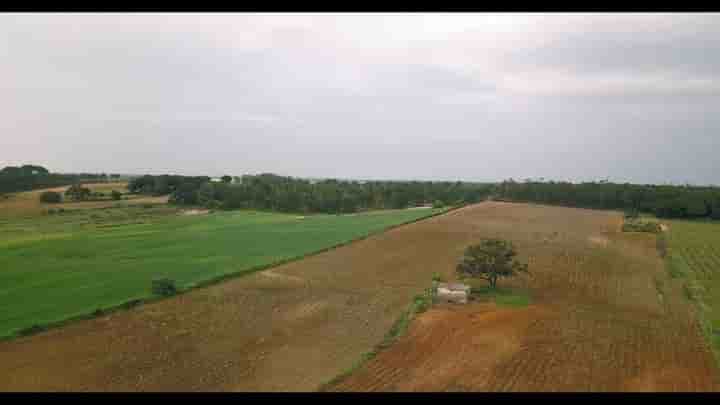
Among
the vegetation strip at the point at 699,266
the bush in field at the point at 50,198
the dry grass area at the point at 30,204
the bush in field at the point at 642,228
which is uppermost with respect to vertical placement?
the bush in field at the point at 50,198

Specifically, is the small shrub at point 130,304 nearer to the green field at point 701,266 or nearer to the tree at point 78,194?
the green field at point 701,266

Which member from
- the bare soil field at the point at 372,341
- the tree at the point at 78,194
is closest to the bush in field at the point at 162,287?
the bare soil field at the point at 372,341

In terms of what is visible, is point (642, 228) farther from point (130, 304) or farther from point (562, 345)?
point (130, 304)

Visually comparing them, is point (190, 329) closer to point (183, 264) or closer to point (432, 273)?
point (183, 264)

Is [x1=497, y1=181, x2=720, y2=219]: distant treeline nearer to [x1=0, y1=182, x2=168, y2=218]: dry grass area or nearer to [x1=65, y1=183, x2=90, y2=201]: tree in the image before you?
[x1=0, y1=182, x2=168, y2=218]: dry grass area

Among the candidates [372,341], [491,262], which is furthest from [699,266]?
[372,341]
